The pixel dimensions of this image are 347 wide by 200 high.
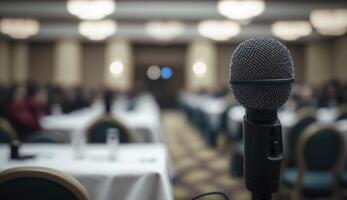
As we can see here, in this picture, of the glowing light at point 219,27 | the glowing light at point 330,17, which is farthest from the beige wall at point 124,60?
the glowing light at point 330,17

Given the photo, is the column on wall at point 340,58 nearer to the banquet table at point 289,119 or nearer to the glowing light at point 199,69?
the glowing light at point 199,69

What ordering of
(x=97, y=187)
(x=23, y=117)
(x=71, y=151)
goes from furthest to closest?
(x=23, y=117) < (x=71, y=151) < (x=97, y=187)

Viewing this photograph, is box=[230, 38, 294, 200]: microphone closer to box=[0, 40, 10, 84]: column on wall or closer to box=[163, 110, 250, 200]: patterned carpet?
box=[163, 110, 250, 200]: patterned carpet

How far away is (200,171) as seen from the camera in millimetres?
4809

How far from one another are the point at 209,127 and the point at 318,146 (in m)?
4.26

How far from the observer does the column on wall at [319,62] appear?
16.3 m

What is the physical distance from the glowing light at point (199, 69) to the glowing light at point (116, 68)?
3468 millimetres

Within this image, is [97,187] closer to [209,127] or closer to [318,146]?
[318,146]

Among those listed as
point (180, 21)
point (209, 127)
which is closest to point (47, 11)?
point (180, 21)

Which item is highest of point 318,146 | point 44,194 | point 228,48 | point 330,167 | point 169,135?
point 228,48

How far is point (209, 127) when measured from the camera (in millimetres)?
6781

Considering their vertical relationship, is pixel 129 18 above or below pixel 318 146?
above

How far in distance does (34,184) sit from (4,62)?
15.7 metres

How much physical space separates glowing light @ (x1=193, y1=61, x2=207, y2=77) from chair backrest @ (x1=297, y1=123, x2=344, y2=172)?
14001 millimetres
